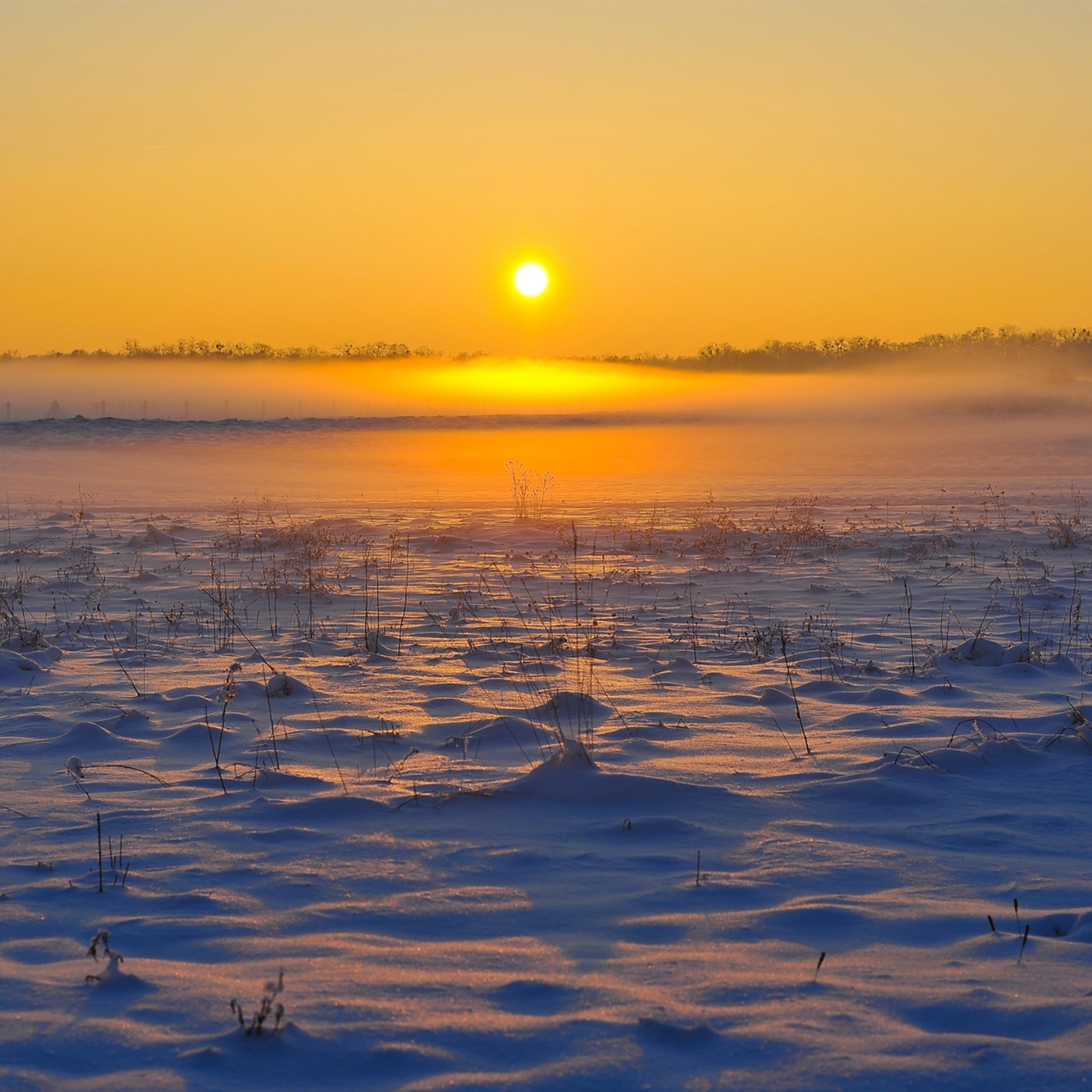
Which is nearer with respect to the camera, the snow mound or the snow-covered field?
the snow-covered field

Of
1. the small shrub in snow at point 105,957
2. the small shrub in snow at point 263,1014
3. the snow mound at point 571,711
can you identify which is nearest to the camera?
the small shrub in snow at point 263,1014

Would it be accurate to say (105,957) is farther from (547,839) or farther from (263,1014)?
(547,839)

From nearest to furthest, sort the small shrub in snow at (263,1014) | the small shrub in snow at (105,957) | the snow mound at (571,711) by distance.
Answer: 1. the small shrub in snow at (263,1014)
2. the small shrub in snow at (105,957)
3. the snow mound at (571,711)

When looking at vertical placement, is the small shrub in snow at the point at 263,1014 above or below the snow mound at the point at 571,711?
below

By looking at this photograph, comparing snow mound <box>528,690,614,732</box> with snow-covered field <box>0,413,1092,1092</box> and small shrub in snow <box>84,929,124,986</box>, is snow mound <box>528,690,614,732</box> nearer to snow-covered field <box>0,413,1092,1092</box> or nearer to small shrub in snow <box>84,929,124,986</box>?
snow-covered field <box>0,413,1092,1092</box>

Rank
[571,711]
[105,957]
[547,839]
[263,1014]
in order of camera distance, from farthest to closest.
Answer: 1. [571,711]
2. [547,839]
3. [105,957]
4. [263,1014]

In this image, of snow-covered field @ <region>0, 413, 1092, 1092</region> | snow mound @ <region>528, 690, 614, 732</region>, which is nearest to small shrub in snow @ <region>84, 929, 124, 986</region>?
snow-covered field @ <region>0, 413, 1092, 1092</region>

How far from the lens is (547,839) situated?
445 cm

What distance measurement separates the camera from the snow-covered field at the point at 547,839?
2896mm

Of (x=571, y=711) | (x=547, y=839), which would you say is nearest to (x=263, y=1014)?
(x=547, y=839)

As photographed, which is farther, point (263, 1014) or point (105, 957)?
point (105, 957)

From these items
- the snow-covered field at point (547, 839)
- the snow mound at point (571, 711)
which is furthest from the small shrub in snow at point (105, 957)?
the snow mound at point (571, 711)

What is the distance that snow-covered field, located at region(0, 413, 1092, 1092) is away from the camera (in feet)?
9.50

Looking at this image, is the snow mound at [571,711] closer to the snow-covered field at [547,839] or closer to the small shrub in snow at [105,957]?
the snow-covered field at [547,839]
